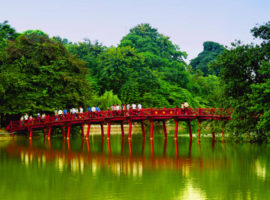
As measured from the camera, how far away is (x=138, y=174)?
22.7 meters

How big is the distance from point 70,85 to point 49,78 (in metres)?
2.49

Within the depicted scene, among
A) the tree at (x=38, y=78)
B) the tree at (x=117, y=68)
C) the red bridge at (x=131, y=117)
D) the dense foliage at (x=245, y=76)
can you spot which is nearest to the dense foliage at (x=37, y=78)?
the tree at (x=38, y=78)

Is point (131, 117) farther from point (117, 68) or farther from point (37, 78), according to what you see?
point (117, 68)

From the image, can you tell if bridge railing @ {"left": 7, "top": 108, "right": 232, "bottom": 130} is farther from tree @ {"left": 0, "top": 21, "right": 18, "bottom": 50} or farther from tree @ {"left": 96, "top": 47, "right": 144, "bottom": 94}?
tree @ {"left": 96, "top": 47, "right": 144, "bottom": 94}

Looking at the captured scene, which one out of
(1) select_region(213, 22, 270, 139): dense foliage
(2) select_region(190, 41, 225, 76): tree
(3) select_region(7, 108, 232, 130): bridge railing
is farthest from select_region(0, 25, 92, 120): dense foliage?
(2) select_region(190, 41, 225, 76): tree

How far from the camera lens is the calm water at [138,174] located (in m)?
18.0

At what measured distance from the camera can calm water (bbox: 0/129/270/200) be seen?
18000 mm

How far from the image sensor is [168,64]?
3209 inches

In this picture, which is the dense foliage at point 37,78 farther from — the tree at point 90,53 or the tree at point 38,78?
the tree at point 90,53

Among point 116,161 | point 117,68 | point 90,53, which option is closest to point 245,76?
point 116,161

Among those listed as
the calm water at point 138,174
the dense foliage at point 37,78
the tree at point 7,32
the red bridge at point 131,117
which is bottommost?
the calm water at point 138,174

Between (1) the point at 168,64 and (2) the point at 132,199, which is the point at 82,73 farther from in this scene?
(2) the point at 132,199

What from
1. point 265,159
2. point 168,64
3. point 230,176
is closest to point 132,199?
point 230,176

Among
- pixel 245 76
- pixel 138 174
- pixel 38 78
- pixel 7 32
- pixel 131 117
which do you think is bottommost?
pixel 138 174
